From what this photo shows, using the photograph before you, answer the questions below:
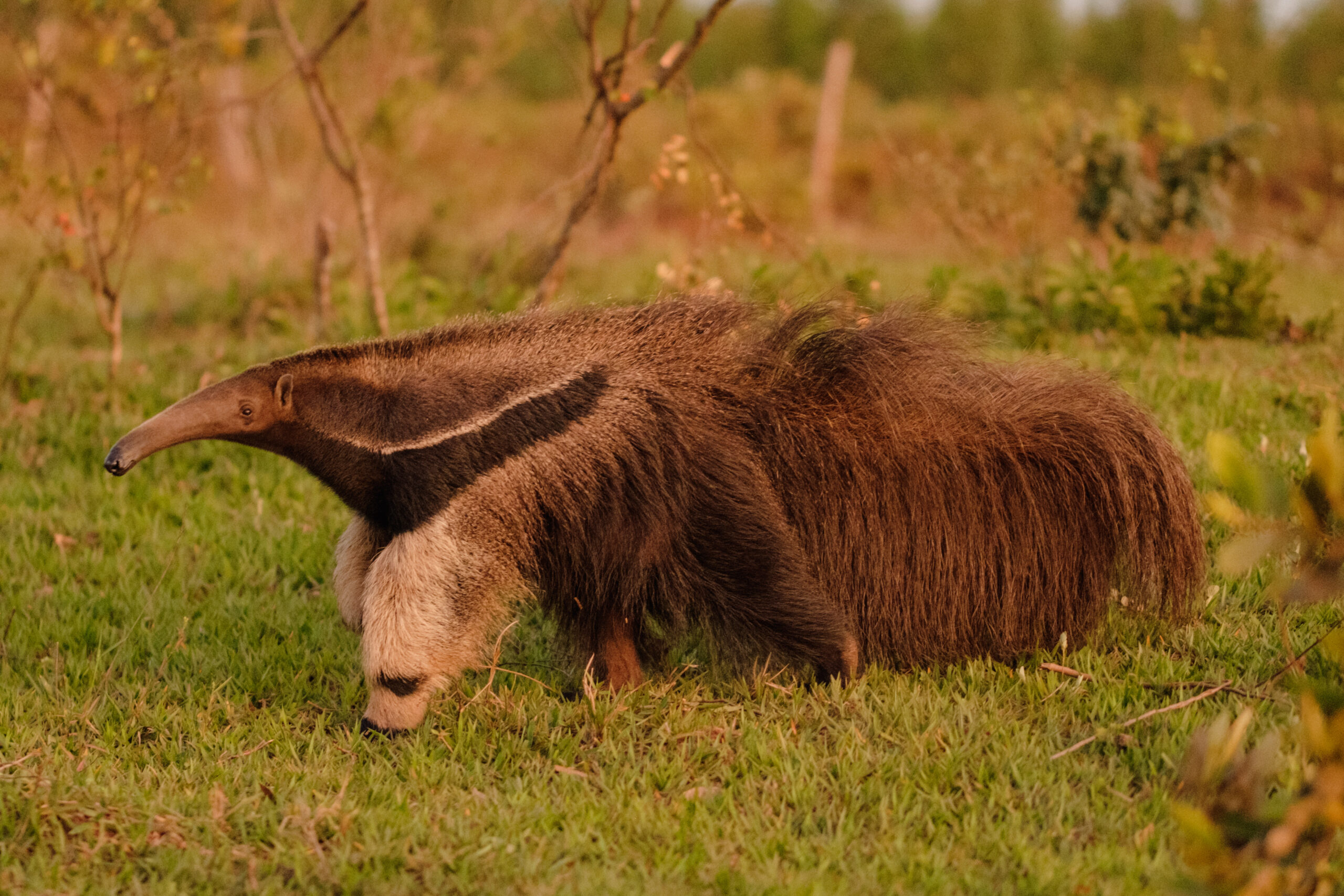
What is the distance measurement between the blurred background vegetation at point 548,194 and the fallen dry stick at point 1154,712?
1533 millimetres

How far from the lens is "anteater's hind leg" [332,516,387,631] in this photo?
13.6 ft

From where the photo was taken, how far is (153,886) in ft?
9.87

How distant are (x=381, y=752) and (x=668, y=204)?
14583mm

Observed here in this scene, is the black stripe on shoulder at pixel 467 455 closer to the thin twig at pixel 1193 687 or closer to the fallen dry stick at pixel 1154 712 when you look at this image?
the fallen dry stick at pixel 1154 712

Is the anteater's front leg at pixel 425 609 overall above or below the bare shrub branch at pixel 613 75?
below

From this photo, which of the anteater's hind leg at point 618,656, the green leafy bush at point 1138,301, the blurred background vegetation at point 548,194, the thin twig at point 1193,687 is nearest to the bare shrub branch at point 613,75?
the blurred background vegetation at point 548,194

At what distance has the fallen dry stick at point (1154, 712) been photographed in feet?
11.6

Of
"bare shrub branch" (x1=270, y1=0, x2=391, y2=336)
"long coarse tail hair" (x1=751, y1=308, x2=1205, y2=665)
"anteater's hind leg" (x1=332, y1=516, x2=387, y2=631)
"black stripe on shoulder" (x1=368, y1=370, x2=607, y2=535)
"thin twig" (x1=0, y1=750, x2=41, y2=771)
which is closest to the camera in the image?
"thin twig" (x1=0, y1=750, x2=41, y2=771)

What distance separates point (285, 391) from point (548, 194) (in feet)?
9.64

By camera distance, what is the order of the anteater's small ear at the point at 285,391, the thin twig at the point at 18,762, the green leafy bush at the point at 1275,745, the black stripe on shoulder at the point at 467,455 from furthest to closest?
the anteater's small ear at the point at 285,391, the black stripe on shoulder at the point at 467,455, the thin twig at the point at 18,762, the green leafy bush at the point at 1275,745

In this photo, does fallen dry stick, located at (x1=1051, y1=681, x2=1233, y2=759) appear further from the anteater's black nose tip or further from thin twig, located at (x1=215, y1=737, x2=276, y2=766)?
the anteater's black nose tip

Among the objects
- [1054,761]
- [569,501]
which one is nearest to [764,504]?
[569,501]

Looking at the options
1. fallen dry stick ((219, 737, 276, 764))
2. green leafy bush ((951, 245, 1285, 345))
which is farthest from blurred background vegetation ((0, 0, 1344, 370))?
fallen dry stick ((219, 737, 276, 764))

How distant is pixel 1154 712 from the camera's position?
141 inches
